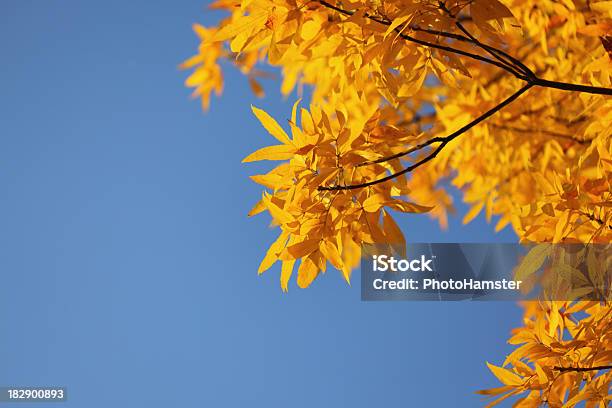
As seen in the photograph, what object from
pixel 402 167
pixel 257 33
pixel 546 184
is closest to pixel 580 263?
pixel 546 184

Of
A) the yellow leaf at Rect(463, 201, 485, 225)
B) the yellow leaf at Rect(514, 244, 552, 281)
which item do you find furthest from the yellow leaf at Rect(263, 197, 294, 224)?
the yellow leaf at Rect(463, 201, 485, 225)

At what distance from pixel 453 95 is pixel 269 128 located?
134 cm

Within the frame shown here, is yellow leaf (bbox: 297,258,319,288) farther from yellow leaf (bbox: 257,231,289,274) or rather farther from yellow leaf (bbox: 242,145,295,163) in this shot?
yellow leaf (bbox: 242,145,295,163)

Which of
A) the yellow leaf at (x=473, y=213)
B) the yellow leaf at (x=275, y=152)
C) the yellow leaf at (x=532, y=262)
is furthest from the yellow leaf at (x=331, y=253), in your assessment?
the yellow leaf at (x=473, y=213)

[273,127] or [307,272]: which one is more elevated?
[273,127]

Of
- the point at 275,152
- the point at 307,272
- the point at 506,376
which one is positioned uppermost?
the point at 275,152

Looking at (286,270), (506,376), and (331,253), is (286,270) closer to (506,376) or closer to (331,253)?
(331,253)

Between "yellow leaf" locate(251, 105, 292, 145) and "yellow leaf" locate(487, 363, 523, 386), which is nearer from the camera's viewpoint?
"yellow leaf" locate(251, 105, 292, 145)

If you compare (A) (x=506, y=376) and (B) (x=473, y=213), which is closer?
Result: (A) (x=506, y=376)

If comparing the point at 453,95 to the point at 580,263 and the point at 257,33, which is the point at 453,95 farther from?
the point at 257,33

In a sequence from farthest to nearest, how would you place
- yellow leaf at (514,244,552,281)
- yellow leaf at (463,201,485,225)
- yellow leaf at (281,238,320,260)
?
yellow leaf at (463,201,485,225), yellow leaf at (514,244,552,281), yellow leaf at (281,238,320,260)

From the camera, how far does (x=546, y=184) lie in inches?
45.8

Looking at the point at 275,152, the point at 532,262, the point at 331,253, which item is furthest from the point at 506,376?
the point at 275,152

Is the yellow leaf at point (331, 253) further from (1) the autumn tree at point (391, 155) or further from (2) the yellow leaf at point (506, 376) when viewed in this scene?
(2) the yellow leaf at point (506, 376)
